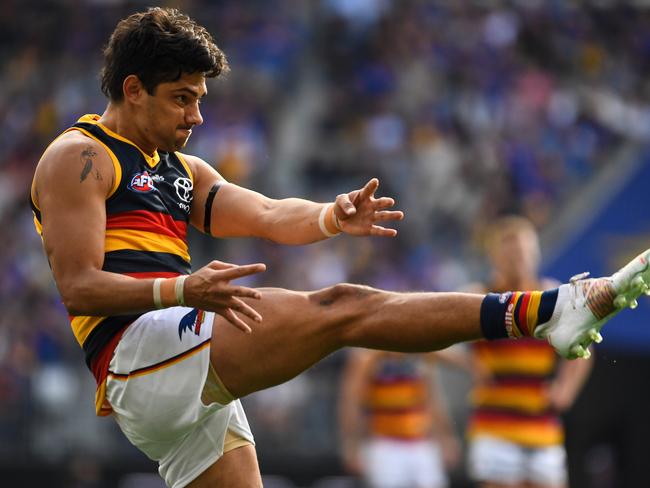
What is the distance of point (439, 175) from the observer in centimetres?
1501

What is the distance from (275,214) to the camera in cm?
584

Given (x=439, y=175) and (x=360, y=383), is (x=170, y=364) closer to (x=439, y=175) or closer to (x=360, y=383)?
(x=360, y=383)

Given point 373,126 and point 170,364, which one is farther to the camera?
point 373,126

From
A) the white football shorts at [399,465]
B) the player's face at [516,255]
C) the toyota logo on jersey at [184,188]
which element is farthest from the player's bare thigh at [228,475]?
the white football shorts at [399,465]

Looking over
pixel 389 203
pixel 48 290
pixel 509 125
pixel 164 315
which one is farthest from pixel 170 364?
pixel 509 125

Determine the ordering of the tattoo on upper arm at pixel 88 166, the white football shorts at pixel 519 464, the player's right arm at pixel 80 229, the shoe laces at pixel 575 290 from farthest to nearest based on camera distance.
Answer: the white football shorts at pixel 519 464, the tattoo on upper arm at pixel 88 166, the player's right arm at pixel 80 229, the shoe laces at pixel 575 290

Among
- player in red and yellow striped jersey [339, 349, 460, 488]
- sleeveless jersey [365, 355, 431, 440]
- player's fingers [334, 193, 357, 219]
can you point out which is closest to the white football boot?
player's fingers [334, 193, 357, 219]

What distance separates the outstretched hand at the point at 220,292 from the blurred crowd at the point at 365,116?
733 centimetres

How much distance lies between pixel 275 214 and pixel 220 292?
120 cm

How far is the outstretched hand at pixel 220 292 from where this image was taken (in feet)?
15.4

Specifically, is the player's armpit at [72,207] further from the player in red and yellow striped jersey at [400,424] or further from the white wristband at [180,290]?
the player in red and yellow striped jersey at [400,424]

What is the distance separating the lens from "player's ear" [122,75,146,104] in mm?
5406

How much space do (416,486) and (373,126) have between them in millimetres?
6245

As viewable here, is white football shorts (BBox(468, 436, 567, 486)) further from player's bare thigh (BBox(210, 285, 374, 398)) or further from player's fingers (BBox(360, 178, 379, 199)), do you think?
player's bare thigh (BBox(210, 285, 374, 398))
